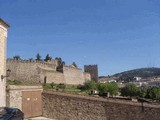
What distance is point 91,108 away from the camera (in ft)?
74.6

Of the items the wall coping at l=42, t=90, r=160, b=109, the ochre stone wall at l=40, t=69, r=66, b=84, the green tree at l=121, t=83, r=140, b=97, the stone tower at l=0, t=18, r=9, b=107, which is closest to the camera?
the stone tower at l=0, t=18, r=9, b=107

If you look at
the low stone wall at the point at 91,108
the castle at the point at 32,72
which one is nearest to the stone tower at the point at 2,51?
the low stone wall at the point at 91,108

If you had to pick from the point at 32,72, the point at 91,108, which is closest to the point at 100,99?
the point at 91,108

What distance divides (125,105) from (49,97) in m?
5.73

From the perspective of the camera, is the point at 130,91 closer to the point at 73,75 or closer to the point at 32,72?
the point at 73,75

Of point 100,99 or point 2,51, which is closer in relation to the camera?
point 2,51

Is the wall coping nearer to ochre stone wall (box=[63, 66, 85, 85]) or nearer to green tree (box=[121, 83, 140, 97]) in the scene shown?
green tree (box=[121, 83, 140, 97])

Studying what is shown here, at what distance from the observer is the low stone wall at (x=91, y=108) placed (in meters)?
21.3

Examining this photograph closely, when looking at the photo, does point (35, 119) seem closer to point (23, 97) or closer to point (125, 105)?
point (23, 97)

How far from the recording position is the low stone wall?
21.3 meters

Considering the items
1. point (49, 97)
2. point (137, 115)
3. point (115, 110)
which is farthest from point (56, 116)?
point (137, 115)

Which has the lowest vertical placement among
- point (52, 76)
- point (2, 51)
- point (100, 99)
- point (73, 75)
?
point (100, 99)

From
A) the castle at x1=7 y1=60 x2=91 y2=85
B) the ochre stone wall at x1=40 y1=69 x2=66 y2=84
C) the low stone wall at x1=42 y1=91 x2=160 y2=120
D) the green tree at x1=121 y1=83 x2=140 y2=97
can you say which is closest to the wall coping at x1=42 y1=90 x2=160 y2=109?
the low stone wall at x1=42 y1=91 x2=160 y2=120

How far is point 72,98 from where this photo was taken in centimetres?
2314
